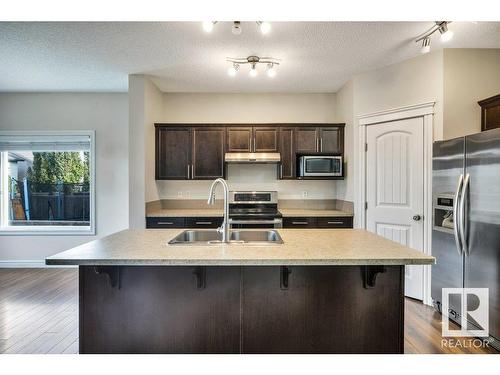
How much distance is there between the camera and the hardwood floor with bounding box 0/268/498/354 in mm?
2408

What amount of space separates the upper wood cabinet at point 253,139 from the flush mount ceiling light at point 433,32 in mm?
2012

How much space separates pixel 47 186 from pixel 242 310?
4.38 m

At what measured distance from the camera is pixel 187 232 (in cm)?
234

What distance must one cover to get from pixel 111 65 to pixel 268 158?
2.26 m

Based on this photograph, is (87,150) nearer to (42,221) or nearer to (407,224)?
(42,221)

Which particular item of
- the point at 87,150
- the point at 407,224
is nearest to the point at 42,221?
the point at 87,150

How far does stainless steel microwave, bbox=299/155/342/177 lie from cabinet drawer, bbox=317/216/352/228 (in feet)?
2.03

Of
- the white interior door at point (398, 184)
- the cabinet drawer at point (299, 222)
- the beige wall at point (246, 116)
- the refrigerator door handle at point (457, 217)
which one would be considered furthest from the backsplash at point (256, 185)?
the refrigerator door handle at point (457, 217)

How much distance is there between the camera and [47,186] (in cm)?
477

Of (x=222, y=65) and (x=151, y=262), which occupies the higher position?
(x=222, y=65)

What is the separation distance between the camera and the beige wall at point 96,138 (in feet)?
15.1

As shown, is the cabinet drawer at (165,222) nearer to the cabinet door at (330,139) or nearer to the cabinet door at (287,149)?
the cabinet door at (287,149)
